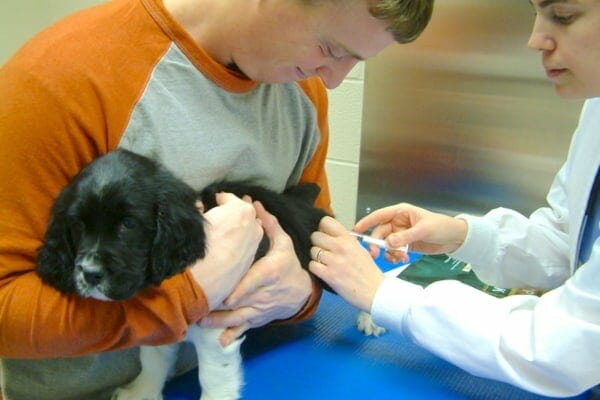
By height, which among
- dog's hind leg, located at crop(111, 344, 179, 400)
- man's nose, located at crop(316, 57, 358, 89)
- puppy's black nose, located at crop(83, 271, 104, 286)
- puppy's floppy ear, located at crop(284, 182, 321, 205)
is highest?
man's nose, located at crop(316, 57, 358, 89)

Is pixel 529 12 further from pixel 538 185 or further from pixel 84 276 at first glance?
pixel 84 276

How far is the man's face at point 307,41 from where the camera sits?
102cm

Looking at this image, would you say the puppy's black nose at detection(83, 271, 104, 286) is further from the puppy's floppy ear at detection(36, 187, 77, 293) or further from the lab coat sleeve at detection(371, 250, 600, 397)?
the lab coat sleeve at detection(371, 250, 600, 397)

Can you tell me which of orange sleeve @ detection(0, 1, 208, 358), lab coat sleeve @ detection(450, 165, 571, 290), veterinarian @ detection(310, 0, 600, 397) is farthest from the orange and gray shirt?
lab coat sleeve @ detection(450, 165, 571, 290)

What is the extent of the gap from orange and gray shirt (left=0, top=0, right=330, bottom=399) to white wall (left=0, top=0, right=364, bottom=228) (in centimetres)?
128

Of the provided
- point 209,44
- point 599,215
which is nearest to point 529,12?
point 599,215

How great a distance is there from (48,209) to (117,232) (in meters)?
0.12

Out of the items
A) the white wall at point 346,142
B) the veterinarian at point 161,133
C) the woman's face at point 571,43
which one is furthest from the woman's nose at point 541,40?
Result: the white wall at point 346,142

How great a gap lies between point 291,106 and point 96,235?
1.84 ft

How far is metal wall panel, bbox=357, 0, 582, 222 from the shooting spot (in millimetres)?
2043

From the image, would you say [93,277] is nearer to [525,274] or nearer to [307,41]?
[307,41]

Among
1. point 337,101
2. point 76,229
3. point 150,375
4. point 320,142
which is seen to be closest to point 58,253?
point 76,229

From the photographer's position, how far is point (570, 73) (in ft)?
3.51

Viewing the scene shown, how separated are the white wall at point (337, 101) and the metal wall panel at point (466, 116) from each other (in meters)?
0.06
